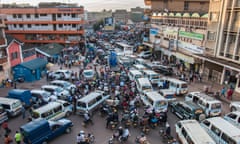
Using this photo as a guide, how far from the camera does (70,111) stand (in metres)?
17.3

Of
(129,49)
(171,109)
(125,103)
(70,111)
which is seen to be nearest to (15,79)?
(70,111)

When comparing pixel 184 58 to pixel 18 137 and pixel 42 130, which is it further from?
pixel 18 137

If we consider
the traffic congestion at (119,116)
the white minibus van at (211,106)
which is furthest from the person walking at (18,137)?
the white minibus van at (211,106)

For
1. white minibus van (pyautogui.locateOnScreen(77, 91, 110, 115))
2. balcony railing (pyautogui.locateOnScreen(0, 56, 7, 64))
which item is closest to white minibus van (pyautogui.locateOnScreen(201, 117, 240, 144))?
white minibus van (pyautogui.locateOnScreen(77, 91, 110, 115))

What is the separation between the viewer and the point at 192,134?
11250 millimetres

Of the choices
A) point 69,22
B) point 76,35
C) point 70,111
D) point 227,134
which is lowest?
point 70,111

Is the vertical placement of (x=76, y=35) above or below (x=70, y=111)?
above

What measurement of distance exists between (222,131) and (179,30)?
24769mm

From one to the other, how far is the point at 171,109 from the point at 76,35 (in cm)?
3499

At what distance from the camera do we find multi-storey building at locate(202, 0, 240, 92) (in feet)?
73.8

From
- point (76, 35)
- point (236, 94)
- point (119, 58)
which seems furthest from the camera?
point (76, 35)

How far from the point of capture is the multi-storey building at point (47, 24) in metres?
45.6

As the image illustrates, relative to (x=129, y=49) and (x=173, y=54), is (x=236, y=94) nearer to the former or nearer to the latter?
(x=173, y=54)

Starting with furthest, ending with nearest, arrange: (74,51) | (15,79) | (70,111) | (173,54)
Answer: (74,51) < (173,54) < (15,79) < (70,111)
